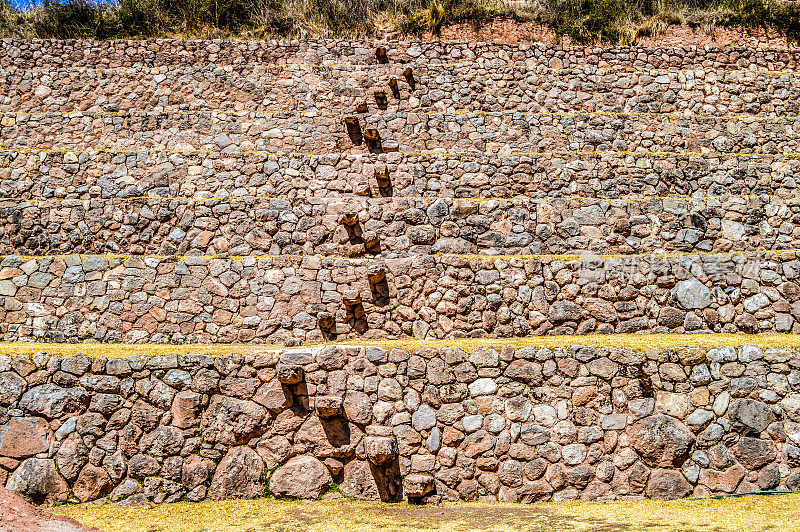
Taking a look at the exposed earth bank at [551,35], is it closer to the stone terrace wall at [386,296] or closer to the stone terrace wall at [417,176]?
the stone terrace wall at [417,176]

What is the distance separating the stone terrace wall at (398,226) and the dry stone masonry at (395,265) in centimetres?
4

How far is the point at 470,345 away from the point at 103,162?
288 inches

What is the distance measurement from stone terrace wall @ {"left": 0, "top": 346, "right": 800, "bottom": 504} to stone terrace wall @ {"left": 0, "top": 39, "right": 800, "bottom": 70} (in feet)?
25.1

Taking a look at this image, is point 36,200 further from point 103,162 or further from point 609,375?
point 609,375

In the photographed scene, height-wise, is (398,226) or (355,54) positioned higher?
(355,54)

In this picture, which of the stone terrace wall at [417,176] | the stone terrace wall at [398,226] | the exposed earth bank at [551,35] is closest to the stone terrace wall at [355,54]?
the exposed earth bank at [551,35]

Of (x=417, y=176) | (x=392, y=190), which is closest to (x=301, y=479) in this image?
(x=392, y=190)

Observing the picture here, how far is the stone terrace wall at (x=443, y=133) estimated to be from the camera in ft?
34.4

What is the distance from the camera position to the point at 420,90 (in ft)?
37.5

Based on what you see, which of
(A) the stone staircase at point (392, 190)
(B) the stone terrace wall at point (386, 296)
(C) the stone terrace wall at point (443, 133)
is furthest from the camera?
(C) the stone terrace wall at point (443, 133)

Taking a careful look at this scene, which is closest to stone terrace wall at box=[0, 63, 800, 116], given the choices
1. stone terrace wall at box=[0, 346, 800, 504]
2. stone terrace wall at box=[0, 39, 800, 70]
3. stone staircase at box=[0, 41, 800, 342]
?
stone staircase at box=[0, 41, 800, 342]

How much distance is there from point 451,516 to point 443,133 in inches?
275

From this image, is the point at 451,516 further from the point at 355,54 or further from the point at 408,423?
the point at 355,54

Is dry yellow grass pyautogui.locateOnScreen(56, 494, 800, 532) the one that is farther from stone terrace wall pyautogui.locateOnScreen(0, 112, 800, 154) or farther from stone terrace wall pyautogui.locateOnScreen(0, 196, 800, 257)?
stone terrace wall pyautogui.locateOnScreen(0, 112, 800, 154)
